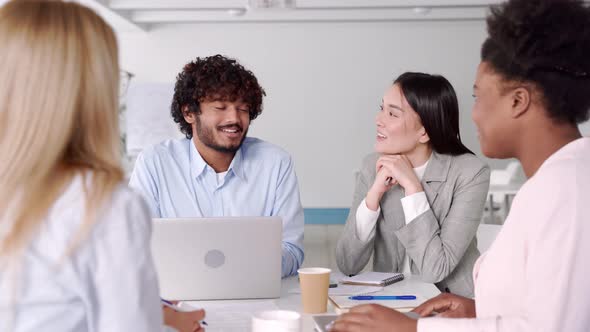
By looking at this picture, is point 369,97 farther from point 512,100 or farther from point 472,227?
point 512,100

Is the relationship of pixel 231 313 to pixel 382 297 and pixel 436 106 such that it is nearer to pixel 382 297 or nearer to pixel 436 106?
pixel 382 297

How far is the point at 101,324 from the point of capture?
3.02ft

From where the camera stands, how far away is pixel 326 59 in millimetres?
8102

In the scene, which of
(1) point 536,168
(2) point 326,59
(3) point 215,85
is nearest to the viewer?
(1) point 536,168

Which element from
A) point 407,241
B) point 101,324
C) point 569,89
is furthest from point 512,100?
point 407,241

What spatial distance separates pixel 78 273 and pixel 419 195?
144 centimetres

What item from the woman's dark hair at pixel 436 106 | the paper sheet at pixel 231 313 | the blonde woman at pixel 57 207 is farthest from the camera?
the woman's dark hair at pixel 436 106

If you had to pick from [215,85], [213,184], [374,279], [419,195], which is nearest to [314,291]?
[374,279]

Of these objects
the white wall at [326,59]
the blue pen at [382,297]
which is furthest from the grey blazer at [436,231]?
the white wall at [326,59]

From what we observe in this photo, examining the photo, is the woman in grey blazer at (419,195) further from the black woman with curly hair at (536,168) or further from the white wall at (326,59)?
the white wall at (326,59)

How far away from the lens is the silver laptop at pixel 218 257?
1.62 m

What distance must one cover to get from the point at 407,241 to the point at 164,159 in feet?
3.10

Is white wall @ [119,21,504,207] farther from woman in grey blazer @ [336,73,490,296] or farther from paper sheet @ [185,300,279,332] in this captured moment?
paper sheet @ [185,300,279,332]

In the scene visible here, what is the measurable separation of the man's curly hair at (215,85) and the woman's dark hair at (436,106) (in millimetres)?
625
